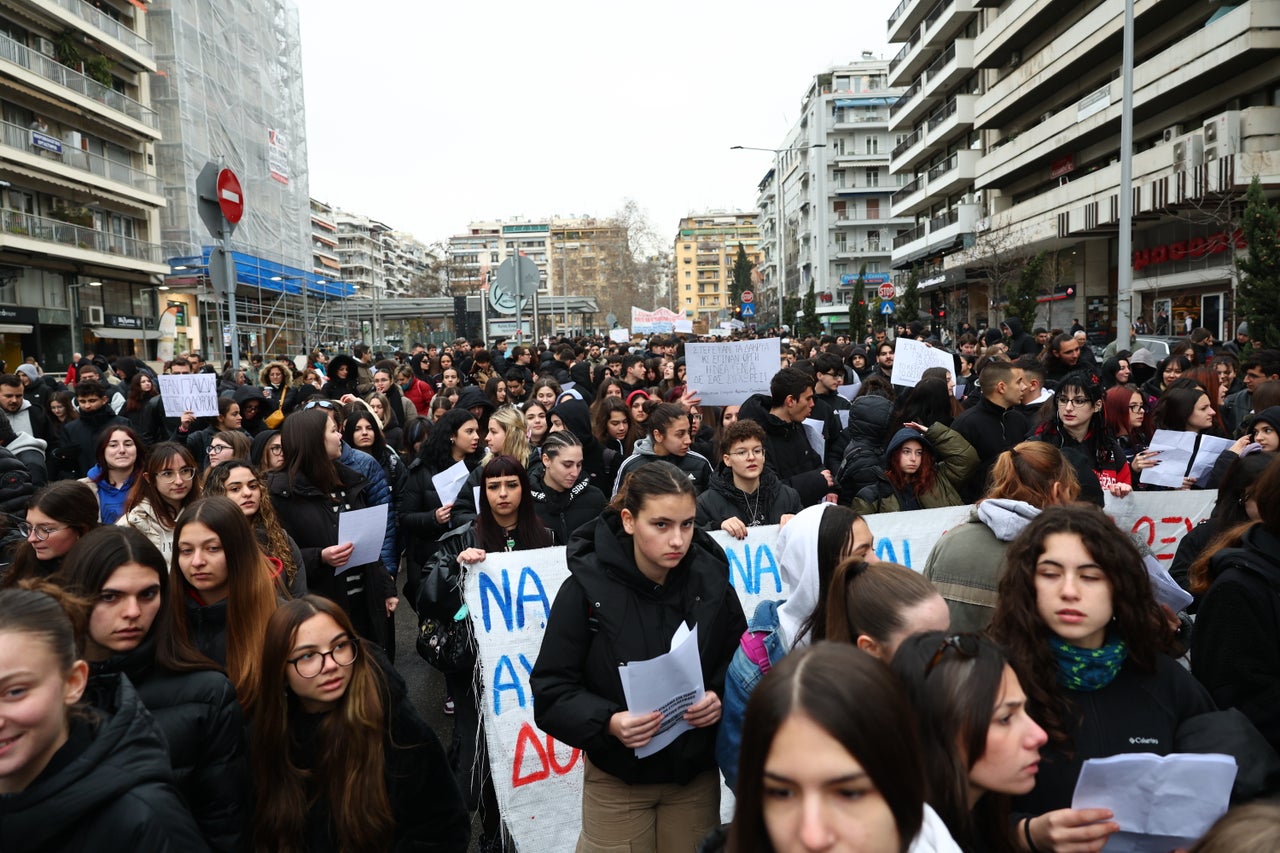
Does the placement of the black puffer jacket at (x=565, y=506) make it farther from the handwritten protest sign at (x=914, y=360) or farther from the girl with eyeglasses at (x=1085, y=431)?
the handwritten protest sign at (x=914, y=360)

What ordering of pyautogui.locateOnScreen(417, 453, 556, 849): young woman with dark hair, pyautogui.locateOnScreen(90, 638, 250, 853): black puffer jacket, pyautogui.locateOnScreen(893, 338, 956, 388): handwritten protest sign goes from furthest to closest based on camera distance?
pyautogui.locateOnScreen(893, 338, 956, 388): handwritten protest sign < pyautogui.locateOnScreen(417, 453, 556, 849): young woman with dark hair < pyautogui.locateOnScreen(90, 638, 250, 853): black puffer jacket

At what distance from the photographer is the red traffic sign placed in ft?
25.2

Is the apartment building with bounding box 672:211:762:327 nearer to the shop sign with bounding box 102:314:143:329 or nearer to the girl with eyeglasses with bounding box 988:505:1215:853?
the shop sign with bounding box 102:314:143:329

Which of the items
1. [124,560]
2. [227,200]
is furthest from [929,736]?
[227,200]

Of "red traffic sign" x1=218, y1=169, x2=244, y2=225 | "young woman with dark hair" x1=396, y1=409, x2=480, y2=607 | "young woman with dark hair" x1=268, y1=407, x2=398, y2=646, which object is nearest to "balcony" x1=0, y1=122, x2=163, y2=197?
"red traffic sign" x1=218, y1=169, x2=244, y2=225

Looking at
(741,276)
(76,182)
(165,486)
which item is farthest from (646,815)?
(741,276)

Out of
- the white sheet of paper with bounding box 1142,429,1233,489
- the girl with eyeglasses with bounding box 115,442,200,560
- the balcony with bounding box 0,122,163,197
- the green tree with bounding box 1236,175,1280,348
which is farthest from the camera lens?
the balcony with bounding box 0,122,163,197

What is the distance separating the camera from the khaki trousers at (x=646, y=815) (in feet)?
9.85

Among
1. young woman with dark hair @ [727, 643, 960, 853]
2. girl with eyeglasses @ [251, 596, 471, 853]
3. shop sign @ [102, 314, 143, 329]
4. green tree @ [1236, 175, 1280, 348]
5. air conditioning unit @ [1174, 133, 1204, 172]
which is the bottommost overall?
girl with eyeglasses @ [251, 596, 471, 853]

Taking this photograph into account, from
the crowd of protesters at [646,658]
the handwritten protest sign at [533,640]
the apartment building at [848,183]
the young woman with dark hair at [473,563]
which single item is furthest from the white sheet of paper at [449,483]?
the apartment building at [848,183]

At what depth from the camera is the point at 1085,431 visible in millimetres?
5711

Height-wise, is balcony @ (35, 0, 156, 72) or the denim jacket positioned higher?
balcony @ (35, 0, 156, 72)

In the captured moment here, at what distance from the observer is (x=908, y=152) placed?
51656 mm

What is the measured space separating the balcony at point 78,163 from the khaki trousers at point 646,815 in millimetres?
31859
